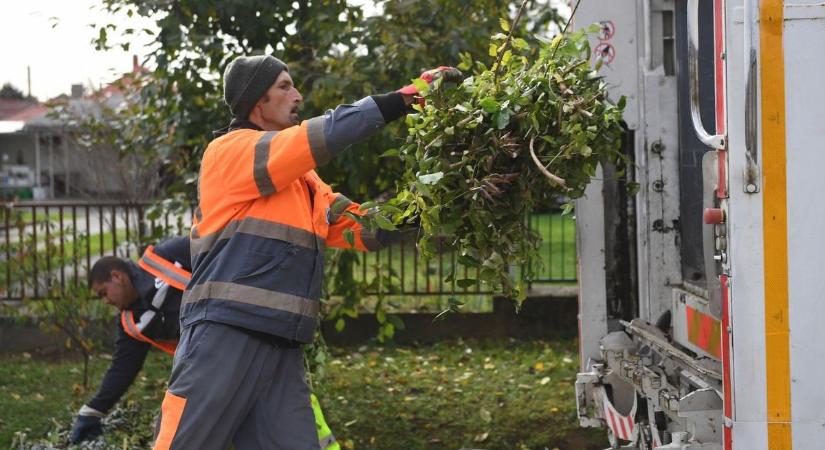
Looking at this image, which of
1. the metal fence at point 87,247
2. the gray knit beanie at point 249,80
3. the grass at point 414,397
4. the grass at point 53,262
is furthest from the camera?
the grass at point 53,262

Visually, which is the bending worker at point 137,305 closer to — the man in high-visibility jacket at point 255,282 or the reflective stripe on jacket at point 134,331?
the reflective stripe on jacket at point 134,331

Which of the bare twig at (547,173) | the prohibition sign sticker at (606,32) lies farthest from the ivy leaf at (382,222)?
the prohibition sign sticker at (606,32)

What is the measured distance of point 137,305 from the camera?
528 centimetres

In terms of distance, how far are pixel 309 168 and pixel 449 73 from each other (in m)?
0.59

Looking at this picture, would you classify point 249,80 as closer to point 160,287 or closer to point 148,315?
point 160,287

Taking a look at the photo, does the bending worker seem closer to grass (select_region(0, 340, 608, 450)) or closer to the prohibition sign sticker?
grass (select_region(0, 340, 608, 450))

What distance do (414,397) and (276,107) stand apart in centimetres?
Result: 366

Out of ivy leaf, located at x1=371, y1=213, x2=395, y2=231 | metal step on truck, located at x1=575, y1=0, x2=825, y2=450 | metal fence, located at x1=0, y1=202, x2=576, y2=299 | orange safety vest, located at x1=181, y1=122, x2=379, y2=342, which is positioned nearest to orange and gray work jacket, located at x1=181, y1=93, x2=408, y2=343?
orange safety vest, located at x1=181, y1=122, x2=379, y2=342

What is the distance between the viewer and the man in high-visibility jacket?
11.3ft

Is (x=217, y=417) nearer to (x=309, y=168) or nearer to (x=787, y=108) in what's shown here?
(x=309, y=168)

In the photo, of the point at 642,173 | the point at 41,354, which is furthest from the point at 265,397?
the point at 41,354

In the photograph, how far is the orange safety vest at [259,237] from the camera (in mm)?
3461

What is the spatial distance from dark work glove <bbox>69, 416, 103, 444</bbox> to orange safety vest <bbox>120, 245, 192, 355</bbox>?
520mm

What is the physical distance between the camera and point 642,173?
4.45 metres
